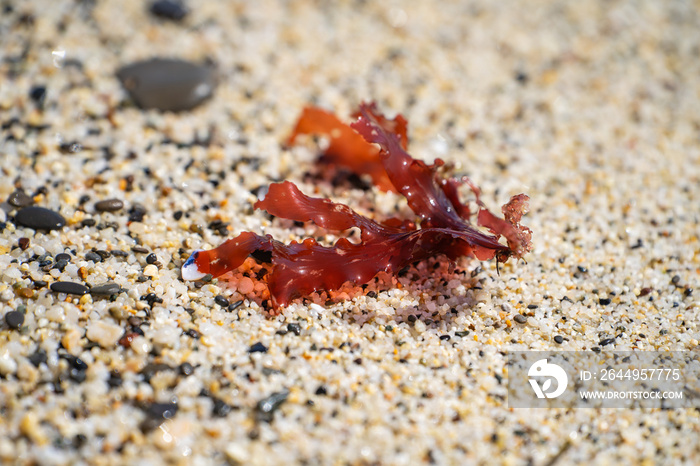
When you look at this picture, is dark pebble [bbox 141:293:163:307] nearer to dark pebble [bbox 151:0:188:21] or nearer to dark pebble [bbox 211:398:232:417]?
dark pebble [bbox 211:398:232:417]

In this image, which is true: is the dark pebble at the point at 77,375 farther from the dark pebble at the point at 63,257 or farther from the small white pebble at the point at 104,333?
the dark pebble at the point at 63,257

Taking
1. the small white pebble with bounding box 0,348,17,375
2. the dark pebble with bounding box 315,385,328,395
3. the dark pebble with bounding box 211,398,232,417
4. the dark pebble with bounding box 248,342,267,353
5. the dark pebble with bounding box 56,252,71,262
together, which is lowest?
the small white pebble with bounding box 0,348,17,375

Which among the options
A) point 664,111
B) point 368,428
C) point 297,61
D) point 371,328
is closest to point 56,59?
point 297,61

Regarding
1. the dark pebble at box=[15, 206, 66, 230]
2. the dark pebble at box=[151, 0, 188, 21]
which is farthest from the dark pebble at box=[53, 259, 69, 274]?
the dark pebble at box=[151, 0, 188, 21]

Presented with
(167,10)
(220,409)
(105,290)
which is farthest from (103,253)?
(167,10)

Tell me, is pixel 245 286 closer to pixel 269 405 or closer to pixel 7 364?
pixel 269 405

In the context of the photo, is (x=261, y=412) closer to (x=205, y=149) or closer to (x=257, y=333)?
(x=257, y=333)
